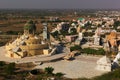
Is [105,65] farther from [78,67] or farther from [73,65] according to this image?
[73,65]

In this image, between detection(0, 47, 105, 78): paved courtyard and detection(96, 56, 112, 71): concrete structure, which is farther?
detection(96, 56, 112, 71): concrete structure

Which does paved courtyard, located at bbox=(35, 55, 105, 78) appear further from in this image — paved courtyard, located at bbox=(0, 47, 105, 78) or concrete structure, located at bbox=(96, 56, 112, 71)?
concrete structure, located at bbox=(96, 56, 112, 71)

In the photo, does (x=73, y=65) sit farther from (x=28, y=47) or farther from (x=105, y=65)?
(x=28, y=47)

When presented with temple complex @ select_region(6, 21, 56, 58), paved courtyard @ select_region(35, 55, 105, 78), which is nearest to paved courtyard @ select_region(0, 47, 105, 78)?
paved courtyard @ select_region(35, 55, 105, 78)

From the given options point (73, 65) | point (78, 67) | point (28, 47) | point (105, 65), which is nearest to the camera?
point (105, 65)

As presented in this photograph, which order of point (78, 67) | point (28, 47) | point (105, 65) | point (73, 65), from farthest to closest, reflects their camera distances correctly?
point (28, 47) → point (73, 65) → point (78, 67) → point (105, 65)

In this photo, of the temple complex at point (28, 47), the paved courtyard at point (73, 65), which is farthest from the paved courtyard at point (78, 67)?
the temple complex at point (28, 47)

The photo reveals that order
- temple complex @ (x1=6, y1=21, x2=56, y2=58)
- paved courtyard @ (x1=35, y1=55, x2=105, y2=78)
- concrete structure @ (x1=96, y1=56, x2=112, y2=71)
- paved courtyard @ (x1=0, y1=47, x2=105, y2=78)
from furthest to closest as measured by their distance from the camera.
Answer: temple complex @ (x1=6, y1=21, x2=56, y2=58)
concrete structure @ (x1=96, y1=56, x2=112, y2=71)
paved courtyard @ (x1=0, y1=47, x2=105, y2=78)
paved courtyard @ (x1=35, y1=55, x2=105, y2=78)

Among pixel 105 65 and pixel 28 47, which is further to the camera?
pixel 28 47

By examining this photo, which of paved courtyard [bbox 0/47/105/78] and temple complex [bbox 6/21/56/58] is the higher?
temple complex [bbox 6/21/56/58]

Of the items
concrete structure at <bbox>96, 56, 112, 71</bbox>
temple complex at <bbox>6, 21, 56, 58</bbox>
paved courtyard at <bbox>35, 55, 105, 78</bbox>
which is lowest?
paved courtyard at <bbox>35, 55, 105, 78</bbox>

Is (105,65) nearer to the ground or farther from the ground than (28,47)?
nearer to the ground

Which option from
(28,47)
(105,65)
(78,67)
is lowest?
(78,67)

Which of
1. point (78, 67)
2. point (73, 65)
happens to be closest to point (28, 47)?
point (73, 65)
